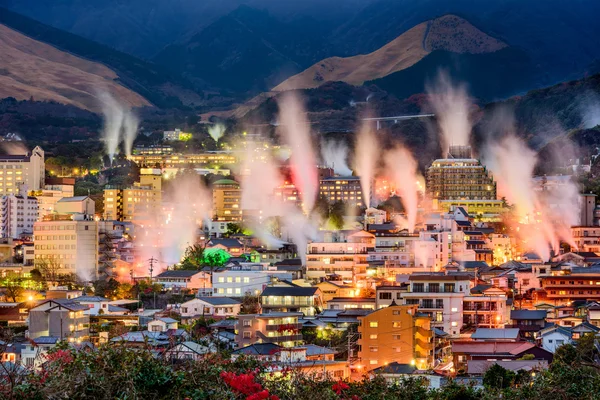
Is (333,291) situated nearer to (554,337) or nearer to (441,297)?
(441,297)

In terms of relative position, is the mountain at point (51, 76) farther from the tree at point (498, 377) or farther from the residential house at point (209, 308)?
the tree at point (498, 377)

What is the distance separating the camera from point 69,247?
5050cm

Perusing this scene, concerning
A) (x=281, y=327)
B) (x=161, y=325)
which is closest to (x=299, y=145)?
(x=161, y=325)

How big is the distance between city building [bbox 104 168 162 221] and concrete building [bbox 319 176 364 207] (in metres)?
10.2

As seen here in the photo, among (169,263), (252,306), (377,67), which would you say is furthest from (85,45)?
(252,306)

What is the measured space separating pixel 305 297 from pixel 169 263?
17.8 m

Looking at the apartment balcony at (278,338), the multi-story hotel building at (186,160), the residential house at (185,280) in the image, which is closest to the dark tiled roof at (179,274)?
the residential house at (185,280)

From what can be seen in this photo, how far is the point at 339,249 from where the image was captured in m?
47.5

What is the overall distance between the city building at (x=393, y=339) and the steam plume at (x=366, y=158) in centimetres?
3898

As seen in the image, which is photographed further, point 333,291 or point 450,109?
point 450,109

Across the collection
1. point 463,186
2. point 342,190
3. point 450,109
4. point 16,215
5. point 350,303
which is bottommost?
point 350,303

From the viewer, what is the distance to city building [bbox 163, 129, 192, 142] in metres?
97.1

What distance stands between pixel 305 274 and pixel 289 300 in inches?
334

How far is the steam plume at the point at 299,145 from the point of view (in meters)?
71.2
